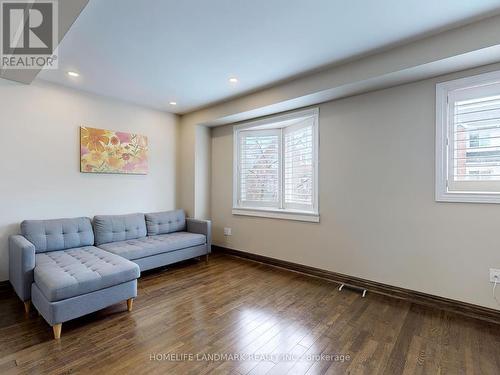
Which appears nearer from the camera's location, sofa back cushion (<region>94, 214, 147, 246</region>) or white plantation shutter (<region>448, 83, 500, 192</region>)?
white plantation shutter (<region>448, 83, 500, 192</region>)

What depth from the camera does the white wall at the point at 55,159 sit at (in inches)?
117

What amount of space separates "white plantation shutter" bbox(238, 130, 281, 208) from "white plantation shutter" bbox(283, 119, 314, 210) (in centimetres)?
17

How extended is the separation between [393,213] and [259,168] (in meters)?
2.11

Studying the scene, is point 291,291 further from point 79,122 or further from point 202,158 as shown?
point 79,122

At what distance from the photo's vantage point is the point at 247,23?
209cm

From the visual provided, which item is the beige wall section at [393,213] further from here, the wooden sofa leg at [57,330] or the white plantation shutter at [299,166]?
the wooden sofa leg at [57,330]

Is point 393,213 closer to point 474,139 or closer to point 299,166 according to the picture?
point 474,139

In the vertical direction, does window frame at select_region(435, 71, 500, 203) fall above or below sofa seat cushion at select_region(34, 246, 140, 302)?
above

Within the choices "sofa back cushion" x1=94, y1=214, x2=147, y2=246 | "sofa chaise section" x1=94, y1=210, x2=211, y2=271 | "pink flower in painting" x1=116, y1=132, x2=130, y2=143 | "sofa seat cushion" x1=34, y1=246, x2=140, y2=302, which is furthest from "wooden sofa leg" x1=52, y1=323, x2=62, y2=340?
"pink flower in painting" x1=116, y1=132, x2=130, y2=143

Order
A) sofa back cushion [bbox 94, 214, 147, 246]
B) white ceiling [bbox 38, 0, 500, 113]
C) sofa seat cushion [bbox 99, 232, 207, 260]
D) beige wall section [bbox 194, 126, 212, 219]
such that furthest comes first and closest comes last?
beige wall section [bbox 194, 126, 212, 219] < sofa back cushion [bbox 94, 214, 147, 246] < sofa seat cushion [bbox 99, 232, 207, 260] < white ceiling [bbox 38, 0, 500, 113]

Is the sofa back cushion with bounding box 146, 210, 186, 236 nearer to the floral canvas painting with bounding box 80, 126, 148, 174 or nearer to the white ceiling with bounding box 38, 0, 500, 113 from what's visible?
the floral canvas painting with bounding box 80, 126, 148, 174

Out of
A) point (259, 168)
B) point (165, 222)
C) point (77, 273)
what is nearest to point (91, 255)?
point (77, 273)

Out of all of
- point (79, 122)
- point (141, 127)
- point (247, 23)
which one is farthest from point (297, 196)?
point (79, 122)

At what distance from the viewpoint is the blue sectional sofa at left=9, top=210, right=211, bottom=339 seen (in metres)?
2.08
